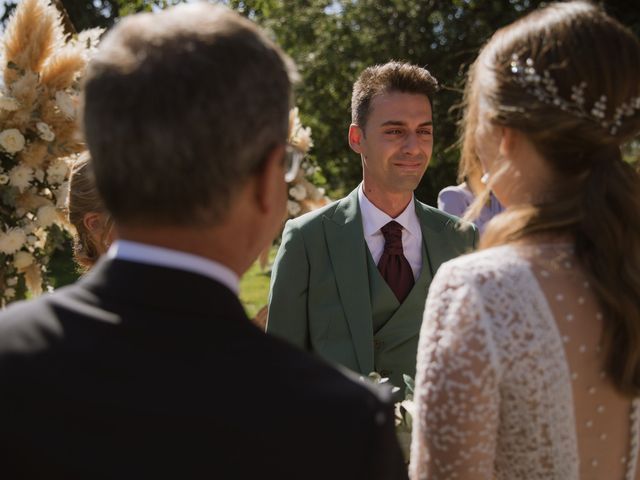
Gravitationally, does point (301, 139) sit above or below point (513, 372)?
below

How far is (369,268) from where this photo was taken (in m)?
3.63

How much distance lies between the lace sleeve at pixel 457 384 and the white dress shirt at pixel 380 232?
2002 mm

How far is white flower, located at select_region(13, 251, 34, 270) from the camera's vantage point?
3.96 m

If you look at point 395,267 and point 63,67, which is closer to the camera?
point 395,267

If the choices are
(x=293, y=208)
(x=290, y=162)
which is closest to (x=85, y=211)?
(x=290, y=162)

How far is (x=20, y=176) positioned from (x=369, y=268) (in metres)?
1.75

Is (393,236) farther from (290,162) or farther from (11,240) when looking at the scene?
(290,162)

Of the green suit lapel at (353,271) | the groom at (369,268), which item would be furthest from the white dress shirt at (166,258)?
the green suit lapel at (353,271)

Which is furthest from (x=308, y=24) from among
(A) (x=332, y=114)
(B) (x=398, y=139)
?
(B) (x=398, y=139)

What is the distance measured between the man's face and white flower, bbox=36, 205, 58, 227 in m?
1.54

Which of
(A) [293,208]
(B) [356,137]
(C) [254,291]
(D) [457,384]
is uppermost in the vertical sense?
(D) [457,384]

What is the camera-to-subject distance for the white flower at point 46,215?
395 cm

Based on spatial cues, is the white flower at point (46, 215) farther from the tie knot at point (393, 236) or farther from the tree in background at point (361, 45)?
the tree in background at point (361, 45)

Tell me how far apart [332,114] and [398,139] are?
11.2 metres
